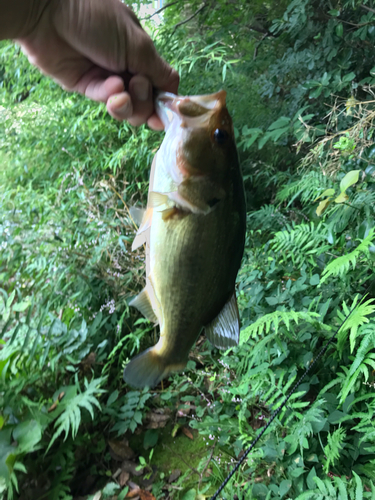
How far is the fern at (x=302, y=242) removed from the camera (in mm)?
1794

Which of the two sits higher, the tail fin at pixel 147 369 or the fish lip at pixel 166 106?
the fish lip at pixel 166 106

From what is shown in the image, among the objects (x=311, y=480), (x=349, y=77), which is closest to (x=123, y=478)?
(x=311, y=480)

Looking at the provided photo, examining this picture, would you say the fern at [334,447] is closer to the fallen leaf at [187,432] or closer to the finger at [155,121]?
the fallen leaf at [187,432]

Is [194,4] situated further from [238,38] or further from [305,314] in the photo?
[305,314]

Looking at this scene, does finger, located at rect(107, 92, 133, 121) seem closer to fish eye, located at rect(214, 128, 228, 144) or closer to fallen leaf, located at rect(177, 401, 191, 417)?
fish eye, located at rect(214, 128, 228, 144)

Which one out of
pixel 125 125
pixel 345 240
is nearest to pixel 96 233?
pixel 125 125

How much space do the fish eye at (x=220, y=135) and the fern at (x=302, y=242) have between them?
1102 millimetres

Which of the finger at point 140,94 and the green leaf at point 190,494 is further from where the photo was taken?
the green leaf at point 190,494

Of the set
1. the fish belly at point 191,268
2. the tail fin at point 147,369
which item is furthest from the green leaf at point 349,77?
the tail fin at point 147,369

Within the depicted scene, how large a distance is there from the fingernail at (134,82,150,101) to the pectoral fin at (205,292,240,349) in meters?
0.79

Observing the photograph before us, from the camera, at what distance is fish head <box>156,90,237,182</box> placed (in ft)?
2.92

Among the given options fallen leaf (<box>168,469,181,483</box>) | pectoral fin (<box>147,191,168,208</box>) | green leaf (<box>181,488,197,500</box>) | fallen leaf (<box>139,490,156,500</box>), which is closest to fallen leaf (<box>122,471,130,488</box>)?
fallen leaf (<box>139,490,156,500</box>)

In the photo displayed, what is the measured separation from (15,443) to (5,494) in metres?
0.24

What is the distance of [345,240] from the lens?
1.76 meters
